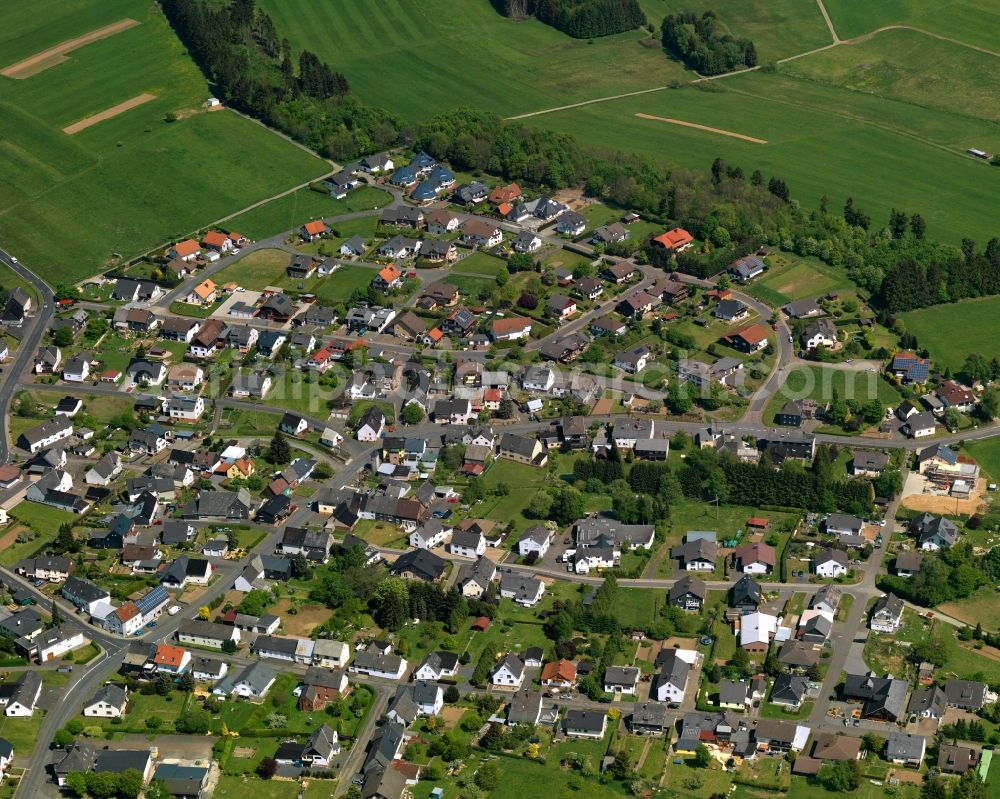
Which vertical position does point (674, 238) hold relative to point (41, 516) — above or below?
above

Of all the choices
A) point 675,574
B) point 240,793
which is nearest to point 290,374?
point 675,574

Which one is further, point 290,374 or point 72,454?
point 290,374

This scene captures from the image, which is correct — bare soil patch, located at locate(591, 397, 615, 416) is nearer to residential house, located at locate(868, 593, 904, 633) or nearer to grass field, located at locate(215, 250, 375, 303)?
grass field, located at locate(215, 250, 375, 303)

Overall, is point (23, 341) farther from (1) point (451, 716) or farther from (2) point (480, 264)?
(1) point (451, 716)

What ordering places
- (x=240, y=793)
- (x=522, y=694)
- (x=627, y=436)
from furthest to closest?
(x=627, y=436), (x=522, y=694), (x=240, y=793)

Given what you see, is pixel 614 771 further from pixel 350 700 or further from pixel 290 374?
pixel 290 374

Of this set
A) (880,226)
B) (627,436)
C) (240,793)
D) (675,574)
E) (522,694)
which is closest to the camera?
(240,793)

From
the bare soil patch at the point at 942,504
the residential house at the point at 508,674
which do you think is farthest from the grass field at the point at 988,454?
the residential house at the point at 508,674

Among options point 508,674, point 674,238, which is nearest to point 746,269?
point 674,238
